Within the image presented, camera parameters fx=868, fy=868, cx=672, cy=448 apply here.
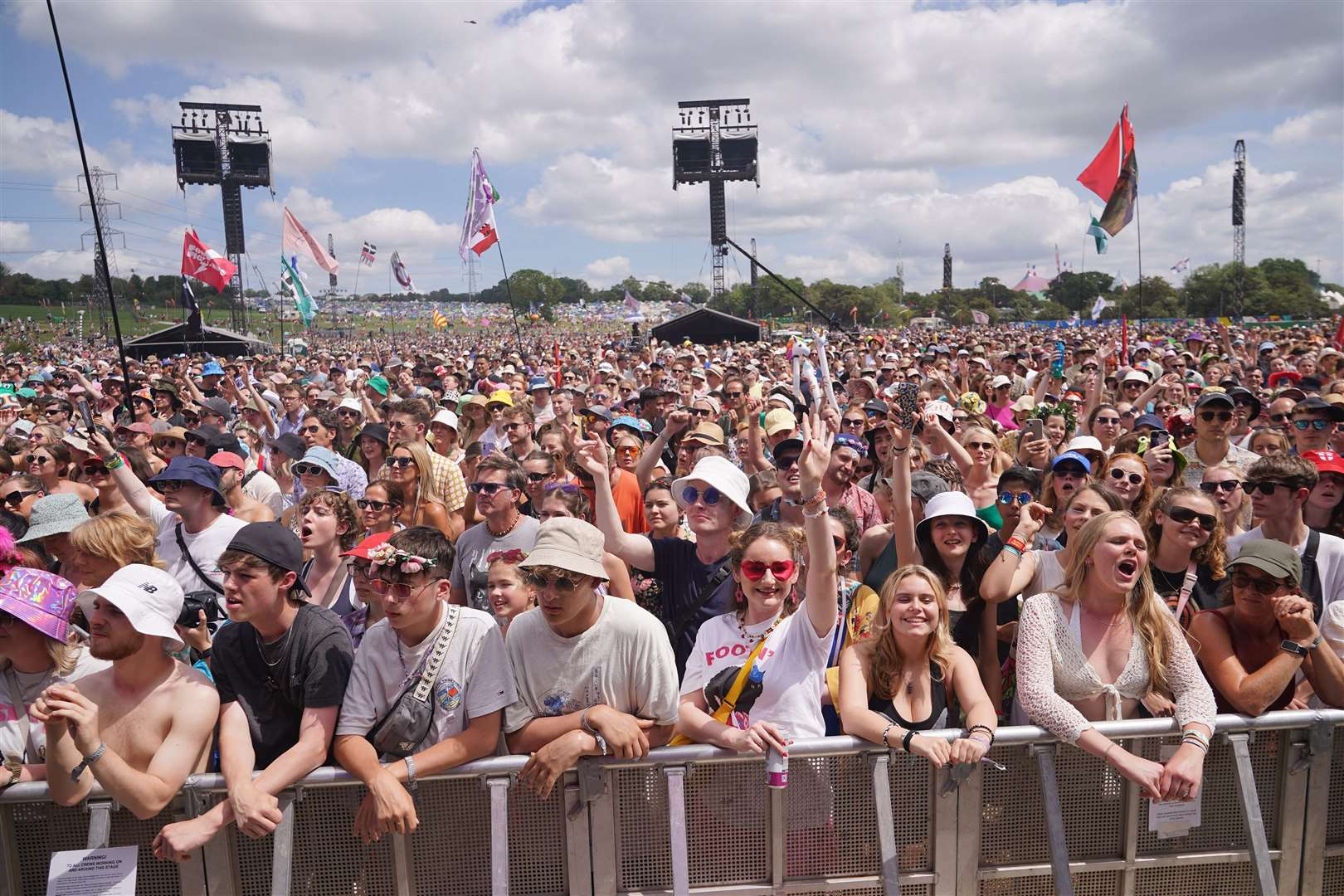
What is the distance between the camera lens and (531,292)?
14400 centimetres

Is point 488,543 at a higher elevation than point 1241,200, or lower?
lower

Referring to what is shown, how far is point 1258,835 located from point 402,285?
34.3m

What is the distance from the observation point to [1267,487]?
4.24 metres

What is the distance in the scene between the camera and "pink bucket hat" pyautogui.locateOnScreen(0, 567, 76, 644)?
2986 millimetres

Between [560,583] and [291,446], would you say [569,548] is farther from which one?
[291,446]

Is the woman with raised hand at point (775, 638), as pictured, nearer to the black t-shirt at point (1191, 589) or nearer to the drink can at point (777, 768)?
the drink can at point (777, 768)

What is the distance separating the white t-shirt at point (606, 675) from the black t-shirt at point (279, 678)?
0.64m

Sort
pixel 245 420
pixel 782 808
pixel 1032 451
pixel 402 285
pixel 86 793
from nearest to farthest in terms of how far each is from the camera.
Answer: pixel 86 793 < pixel 782 808 < pixel 1032 451 < pixel 245 420 < pixel 402 285

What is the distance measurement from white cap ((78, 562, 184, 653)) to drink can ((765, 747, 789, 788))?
6.68 ft

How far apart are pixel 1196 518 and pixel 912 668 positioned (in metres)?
1.65

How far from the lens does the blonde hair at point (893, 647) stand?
3240mm

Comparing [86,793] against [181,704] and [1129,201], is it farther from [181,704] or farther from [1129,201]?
[1129,201]

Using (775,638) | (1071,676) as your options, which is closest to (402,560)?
(775,638)

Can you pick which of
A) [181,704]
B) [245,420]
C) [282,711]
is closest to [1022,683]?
[282,711]
